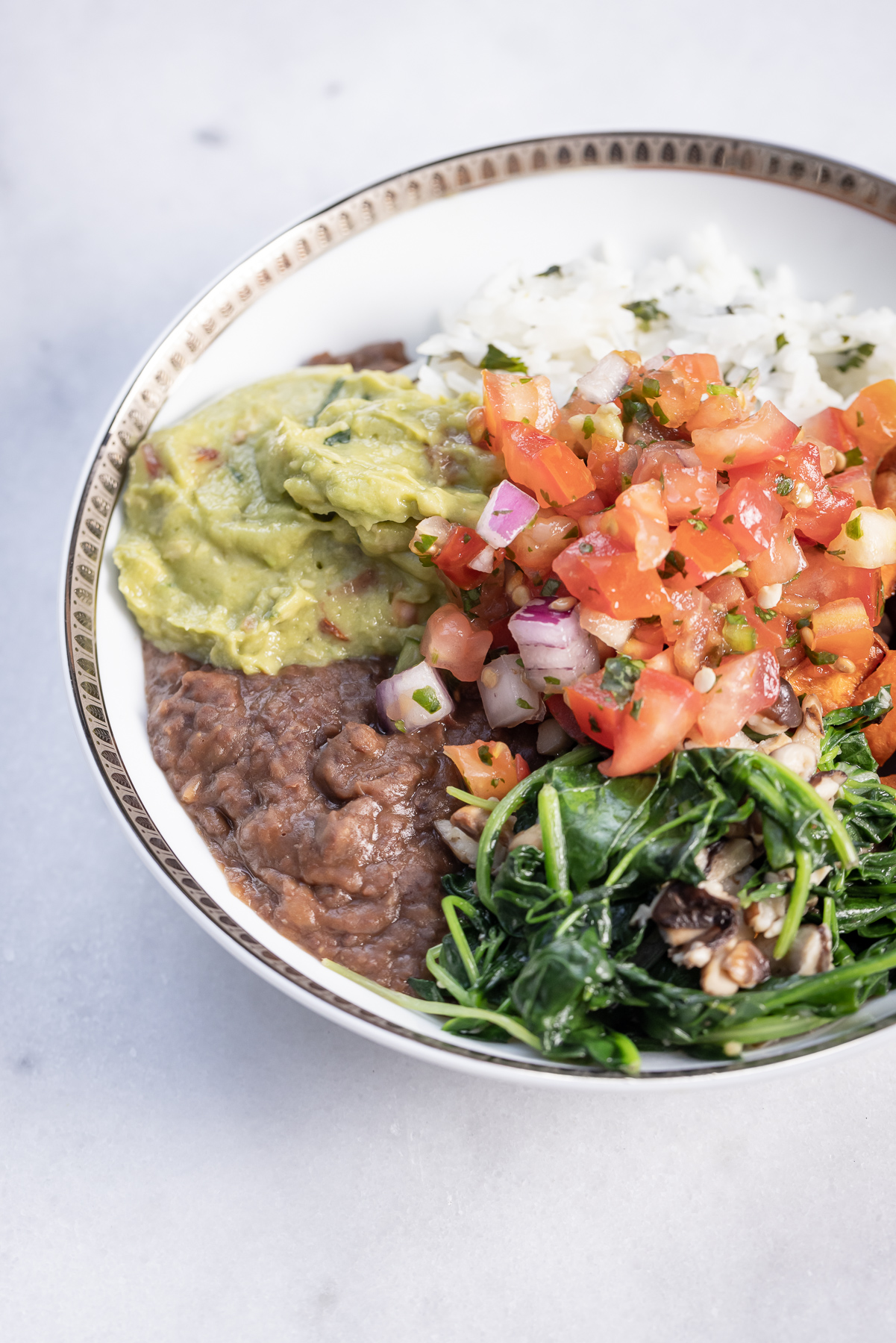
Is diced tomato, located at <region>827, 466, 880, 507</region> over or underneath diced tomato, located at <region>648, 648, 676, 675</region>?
over

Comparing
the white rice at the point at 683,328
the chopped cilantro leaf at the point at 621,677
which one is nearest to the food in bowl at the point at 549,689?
the chopped cilantro leaf at the point at 621,677

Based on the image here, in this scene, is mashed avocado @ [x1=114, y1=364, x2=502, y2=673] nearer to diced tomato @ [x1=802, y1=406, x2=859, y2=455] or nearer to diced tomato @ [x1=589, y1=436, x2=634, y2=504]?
diced tomato @ [x1=589, y1=436, x2=634, y2=504]

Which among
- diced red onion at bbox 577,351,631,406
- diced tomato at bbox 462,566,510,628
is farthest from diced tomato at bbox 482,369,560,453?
diced tomato at bbox 462,566,510,628

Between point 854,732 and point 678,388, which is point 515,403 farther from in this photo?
point 854,732

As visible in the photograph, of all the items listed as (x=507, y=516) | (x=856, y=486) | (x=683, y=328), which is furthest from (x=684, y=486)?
(x=683, y=328)

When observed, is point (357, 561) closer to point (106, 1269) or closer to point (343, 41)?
point (106, 1269)

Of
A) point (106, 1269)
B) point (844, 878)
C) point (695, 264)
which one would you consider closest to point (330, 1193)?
point (106, 1269)

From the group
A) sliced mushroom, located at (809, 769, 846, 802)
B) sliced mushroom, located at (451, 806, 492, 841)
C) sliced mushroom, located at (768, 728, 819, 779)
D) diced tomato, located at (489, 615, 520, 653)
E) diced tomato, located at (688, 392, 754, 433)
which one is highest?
diced tomato, located at (688, 392, 754, 433)
